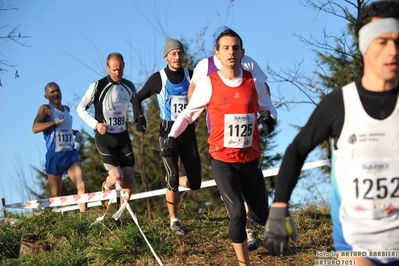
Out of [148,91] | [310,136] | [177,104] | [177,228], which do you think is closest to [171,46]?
[148,91]

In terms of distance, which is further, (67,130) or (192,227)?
(67,130)

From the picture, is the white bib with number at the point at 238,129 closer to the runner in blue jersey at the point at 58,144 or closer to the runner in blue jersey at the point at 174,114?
the runner in blue jersey at the point at 174,114

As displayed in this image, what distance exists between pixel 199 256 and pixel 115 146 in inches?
100

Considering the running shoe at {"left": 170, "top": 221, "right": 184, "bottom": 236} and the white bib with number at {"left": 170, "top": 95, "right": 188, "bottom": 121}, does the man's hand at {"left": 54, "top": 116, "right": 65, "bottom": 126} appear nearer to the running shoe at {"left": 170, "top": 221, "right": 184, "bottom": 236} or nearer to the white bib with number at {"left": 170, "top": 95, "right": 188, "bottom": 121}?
the white bib with number at {"left": 170, "top": 95, "right": 188, "bottom": 121}

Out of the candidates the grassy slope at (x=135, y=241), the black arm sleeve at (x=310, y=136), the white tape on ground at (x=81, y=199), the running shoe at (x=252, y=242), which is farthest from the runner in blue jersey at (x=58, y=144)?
the black arm sleeve at (x=310, y=136)

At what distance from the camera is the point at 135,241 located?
786 cm

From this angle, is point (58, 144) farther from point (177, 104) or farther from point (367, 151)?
point (367, 151)

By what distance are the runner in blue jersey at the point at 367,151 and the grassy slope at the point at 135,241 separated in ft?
12.8

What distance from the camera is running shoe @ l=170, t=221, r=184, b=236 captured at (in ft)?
27.8

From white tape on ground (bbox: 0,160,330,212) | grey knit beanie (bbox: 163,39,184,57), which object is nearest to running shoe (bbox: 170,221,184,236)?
white tape on ground (bbox: 0,160,330,212)

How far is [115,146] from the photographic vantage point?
31.4 ft

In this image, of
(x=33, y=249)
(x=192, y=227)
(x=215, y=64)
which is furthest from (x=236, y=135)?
(x=33, y=249)

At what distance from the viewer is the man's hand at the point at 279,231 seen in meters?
3.58

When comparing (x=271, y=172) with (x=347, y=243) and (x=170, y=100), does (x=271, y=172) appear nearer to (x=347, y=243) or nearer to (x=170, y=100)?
(x=170, y=100)
